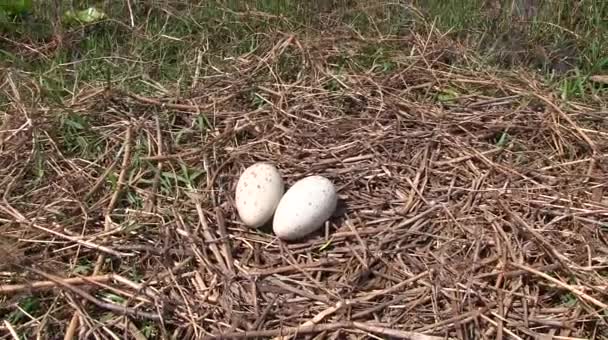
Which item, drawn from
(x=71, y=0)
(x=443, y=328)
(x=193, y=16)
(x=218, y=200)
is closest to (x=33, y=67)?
(x=71, y=0)

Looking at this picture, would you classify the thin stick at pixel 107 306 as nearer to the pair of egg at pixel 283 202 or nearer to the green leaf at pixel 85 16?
the pair of egg at pixel 283 202

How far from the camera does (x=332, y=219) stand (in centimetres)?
A: 209

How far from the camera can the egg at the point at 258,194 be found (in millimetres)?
2023

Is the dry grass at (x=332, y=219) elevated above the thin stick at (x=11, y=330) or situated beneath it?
elevated above

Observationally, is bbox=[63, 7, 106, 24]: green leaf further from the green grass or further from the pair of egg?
the pair of egg

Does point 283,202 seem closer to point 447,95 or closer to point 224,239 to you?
point 224,239

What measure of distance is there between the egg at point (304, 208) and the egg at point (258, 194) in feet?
0.09

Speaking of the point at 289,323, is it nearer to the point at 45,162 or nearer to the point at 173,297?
the point at 173,297

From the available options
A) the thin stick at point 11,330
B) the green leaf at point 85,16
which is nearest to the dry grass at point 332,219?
the thin stick at point 11,330

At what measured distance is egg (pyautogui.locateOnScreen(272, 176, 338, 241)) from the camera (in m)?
1.99

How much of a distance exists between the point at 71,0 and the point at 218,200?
1469 millimetres

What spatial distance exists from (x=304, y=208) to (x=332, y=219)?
0.44 ft

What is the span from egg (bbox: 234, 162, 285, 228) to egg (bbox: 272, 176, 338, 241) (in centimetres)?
3

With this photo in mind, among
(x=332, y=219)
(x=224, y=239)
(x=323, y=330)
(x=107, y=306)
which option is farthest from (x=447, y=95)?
(x=107, y=306)
